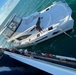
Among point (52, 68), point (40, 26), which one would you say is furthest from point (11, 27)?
point (52, 68)

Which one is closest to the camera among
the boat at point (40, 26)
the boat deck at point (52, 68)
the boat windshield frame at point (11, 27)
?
the boat deck at point (52, 68)

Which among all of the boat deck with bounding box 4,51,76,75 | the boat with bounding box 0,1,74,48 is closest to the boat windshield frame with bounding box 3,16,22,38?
the boat with bounding box 0,1,74,48

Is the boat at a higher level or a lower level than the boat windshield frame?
lower

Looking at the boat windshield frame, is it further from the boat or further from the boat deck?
the boat deck

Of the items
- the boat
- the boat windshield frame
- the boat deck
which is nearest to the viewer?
the boat deck

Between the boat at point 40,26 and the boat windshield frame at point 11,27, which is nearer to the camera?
the boat at point 40,26

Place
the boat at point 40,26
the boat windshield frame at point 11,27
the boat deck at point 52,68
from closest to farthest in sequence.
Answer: the boat deck at point 52,68
the boat at point 40,26
the boat windshield frame at point 11,27

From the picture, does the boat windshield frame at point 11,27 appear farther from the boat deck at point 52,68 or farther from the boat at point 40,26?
the boat deck at point 52,68

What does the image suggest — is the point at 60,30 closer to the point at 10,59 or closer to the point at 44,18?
the point at 44,18

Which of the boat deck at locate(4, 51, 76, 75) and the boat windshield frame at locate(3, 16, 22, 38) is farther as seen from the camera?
the boat windshield frame at locate(3, 16, 22, 38)

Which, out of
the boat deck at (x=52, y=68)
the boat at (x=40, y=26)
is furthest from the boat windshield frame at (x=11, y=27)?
the boat deck at (x=52, y=68)
